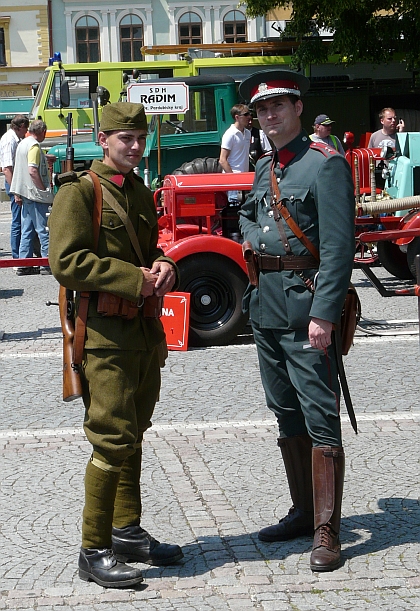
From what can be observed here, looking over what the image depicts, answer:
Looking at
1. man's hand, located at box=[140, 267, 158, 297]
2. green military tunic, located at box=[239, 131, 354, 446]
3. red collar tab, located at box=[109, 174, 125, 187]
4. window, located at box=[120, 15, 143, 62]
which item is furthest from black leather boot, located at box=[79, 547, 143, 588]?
window, located at box=[120, 15, 143, 62]

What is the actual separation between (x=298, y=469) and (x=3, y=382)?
3.84 m

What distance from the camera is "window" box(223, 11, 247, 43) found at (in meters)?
51.0

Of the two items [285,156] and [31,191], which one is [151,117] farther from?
[285,156]

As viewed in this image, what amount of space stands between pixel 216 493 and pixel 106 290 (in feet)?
5.24

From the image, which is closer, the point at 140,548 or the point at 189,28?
the point at 140,548

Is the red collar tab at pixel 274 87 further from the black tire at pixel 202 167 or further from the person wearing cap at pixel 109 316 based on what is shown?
the black tire at pixel 202 167

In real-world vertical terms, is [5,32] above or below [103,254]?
above

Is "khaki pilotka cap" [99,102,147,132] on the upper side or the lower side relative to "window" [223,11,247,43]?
lower

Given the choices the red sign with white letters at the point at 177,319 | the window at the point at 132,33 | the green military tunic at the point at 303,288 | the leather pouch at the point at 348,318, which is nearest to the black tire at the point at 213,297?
the red sign with white letters at the point at 177,319

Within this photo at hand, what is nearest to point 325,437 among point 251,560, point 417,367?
point 251,560

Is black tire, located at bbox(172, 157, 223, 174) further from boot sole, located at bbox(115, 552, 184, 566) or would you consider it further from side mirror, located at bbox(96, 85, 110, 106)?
boot sole, located at bbox(115, 552, 184, 566)

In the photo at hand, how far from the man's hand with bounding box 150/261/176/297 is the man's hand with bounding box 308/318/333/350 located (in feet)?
1.88

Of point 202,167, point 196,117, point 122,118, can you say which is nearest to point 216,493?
point 122,118

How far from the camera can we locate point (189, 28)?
51.2m
